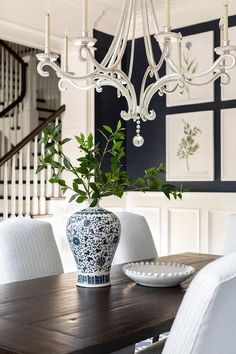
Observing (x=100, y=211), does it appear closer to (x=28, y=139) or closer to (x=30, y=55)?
(x=28, y=139)

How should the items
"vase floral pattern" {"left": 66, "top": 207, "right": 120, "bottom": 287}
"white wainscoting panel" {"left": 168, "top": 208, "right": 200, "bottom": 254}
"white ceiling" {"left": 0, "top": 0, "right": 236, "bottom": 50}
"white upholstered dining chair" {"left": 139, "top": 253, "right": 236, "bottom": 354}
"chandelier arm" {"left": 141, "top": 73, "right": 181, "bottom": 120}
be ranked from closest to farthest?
1. "white upholstered dining chair" {"left": 139, "top": 253, "right": 236, "bottom": 354}
2. "vase floral pattern" {"left": 66, "top": 207, "right": 120, "bottom": 287}
3. "chandelier arm" {"left": 141, "top": 73, "right": 181, "bottom": 120}
4. "white ceiling" {"left": 0, "top": 0, "right": 236, "bottom": 50}
5. "white wainscoting panel" {"left": 168, "top": 208, "right": 200, "bottom": 254}

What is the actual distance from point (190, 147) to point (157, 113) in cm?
54

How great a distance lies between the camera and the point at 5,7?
4020 mm

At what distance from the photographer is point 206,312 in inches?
42.1

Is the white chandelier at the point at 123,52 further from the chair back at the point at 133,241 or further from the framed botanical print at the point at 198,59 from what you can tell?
the framed botanical print at the point at 198,59

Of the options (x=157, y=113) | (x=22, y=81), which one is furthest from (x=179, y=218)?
(x=22, y=81)

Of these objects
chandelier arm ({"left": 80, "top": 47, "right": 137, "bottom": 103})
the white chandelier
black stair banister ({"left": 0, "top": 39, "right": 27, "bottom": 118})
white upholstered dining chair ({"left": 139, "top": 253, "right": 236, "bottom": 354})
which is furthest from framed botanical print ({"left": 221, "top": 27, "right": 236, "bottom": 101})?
white upholstered dining chair ({"left": 139, "top": 253, "right": 236, "bottom": 354})

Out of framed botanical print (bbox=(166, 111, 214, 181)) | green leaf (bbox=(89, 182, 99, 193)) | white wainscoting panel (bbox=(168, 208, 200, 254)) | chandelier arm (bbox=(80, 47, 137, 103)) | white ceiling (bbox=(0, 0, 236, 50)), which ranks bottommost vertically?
white wainscoting panel (bbox=(168, 208, 200, 254))

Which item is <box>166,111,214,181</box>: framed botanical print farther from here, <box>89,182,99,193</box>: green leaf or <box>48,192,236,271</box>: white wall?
<box>89,182,99,193</box>: green leaf

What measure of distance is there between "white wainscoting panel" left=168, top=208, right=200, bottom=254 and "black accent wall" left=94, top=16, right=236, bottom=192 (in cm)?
25

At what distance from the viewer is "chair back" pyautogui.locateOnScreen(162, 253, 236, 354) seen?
107 centimetres

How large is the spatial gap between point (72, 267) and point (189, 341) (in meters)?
3.72

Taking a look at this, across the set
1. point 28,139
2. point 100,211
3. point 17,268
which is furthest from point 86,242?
point 28,139

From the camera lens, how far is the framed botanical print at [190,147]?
446 centimetres
